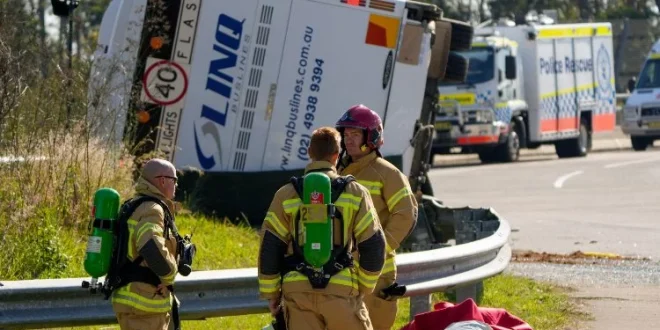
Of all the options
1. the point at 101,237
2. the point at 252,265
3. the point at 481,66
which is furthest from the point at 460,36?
the point at 481,66

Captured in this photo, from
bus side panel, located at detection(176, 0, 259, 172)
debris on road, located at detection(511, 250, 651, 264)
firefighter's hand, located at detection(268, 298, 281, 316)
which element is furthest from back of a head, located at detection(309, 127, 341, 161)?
bus side panel, located at detection(176, 0, 259, 172)

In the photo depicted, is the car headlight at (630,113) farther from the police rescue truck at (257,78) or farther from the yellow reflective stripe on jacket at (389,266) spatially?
the yellow reflective stripe on jacket at (389,266)

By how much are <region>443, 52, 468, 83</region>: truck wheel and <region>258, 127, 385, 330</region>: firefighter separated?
377 inches

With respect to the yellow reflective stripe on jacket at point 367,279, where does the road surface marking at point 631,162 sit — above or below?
below

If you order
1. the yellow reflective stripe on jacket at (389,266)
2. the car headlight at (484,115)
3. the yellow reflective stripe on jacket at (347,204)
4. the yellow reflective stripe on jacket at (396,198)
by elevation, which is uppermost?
the yellow reflective stripe on jacket at (347,204)

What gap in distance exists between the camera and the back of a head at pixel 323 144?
6.77m

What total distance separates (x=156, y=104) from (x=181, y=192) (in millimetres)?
925

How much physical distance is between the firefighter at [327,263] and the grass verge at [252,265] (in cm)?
286

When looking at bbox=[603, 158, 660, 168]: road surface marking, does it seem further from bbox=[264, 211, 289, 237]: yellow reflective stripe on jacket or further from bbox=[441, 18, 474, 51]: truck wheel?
bbox=[264, 211, 289, 237]: yellow reflective stripe on jacket

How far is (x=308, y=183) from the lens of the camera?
6.52m

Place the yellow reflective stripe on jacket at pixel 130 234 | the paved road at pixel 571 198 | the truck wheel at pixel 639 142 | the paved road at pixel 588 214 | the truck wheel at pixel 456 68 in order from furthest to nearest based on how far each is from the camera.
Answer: the truck wheel at pixel 639 142 < the paved road at pixel 571 198 < the truck wheel at pixel 456 68 < the paved road at pixel 588 214 < the yellow reflective stripe on jacket at pixel 130 234

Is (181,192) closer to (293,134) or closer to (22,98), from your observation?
(293,134)

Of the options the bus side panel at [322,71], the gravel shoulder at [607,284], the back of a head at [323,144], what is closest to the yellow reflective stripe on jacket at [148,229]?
the back of a head at [323,144]

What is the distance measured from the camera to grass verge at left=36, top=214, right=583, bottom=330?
32.9 ft
